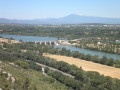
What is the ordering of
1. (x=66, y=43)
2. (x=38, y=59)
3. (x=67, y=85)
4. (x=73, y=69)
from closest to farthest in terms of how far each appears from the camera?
(x=67, y=85) < (x=73, y=69) < (x=38, y=59) < (x=66, y=43)

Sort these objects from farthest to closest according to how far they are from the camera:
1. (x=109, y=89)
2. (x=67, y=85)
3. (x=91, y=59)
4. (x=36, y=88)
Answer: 1. (x=91, y=59)
2. (x=67, y=85)
3. (x=109, y=89)
4. (x=36, y=88)

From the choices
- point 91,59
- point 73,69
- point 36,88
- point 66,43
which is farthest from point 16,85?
point 66,43

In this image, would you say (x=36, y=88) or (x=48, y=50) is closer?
(x=36, y=88)

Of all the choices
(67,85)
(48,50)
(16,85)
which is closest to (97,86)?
(67,85)

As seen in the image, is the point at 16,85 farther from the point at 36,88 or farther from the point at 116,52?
the point at 116,52

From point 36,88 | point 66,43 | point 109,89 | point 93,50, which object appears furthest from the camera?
point 66,43

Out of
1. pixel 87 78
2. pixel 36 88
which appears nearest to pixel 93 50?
pixel 87 78

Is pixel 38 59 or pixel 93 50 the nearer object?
→ pixel 38 59

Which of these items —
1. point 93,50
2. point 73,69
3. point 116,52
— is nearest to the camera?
point 73,69

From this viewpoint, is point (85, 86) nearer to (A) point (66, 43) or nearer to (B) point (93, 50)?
(B) point (93, 50)
